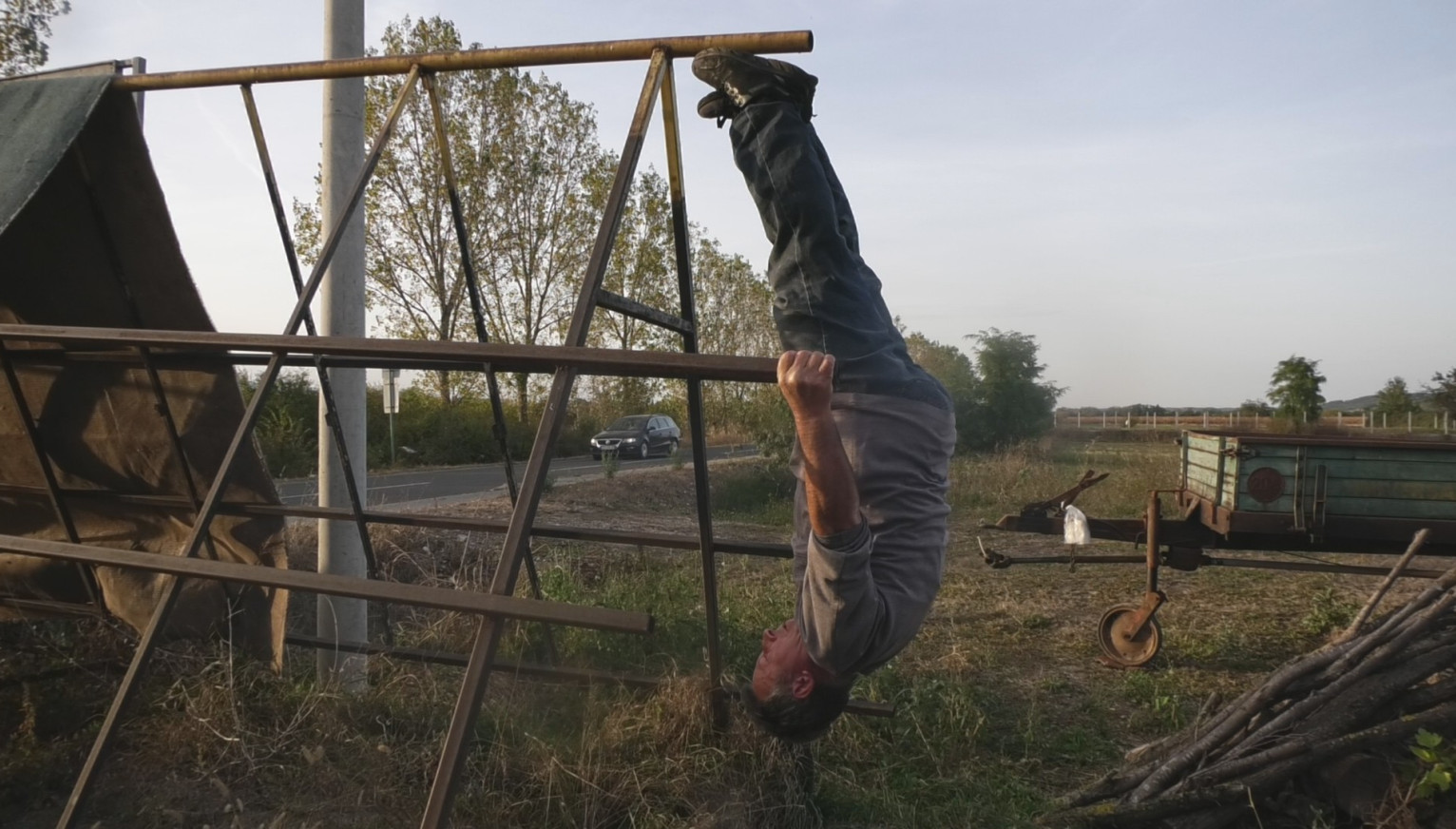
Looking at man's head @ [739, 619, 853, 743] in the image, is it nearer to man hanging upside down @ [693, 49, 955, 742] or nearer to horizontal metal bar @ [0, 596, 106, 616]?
man hanging upside down @ [693, 49, 955, 742]

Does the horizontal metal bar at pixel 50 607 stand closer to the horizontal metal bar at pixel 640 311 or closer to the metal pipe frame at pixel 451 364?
the metal pipe frame at pixel 451 364

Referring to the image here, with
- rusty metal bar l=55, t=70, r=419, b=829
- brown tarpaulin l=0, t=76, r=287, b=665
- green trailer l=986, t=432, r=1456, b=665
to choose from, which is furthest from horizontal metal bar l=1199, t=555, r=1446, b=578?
brown tarpaulin l=0, t=76, r=287, b=665

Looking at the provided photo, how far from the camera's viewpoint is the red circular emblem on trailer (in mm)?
6453

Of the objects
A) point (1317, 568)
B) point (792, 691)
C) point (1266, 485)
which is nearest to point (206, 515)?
point (792, 691)

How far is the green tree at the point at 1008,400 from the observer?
23.8 m

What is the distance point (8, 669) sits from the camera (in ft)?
14.5

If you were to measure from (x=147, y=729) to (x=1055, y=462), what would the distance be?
20.2m

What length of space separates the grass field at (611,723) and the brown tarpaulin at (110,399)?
1.00ft

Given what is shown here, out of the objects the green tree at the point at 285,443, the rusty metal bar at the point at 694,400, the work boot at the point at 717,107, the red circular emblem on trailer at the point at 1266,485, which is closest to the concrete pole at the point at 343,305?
the rusty metal bar at the point at 694,400

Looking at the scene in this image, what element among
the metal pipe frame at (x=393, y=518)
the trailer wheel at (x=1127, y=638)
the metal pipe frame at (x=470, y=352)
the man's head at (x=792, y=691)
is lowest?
the trailer wheel at (x=1127, y=638)

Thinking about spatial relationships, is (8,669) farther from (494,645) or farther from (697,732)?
(494,645)

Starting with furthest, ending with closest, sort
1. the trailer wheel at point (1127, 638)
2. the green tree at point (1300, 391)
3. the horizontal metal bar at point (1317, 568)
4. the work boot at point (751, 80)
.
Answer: the green tree at point (1300, 391) → the trailer wheel at point (1127, 638) → the horizontal metal bar at point (1317, 568) → the work boot at point (751, 80)

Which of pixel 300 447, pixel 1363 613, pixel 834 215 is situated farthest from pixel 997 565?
pixel 300 447

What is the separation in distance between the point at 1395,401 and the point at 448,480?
1049 inches
